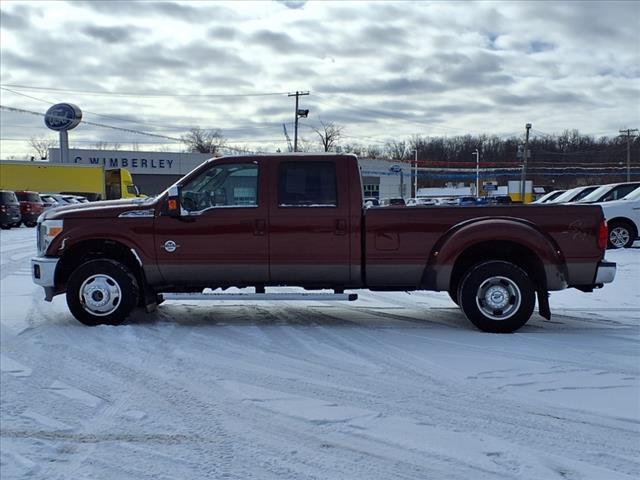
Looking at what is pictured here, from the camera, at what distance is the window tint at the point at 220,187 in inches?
260

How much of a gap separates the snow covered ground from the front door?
65 centimetres

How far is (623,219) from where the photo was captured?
1471 centimetres

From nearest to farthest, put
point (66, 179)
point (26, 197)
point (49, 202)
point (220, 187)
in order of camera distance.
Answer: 1. point (220, 187)
2. point (26, 197)
3. point (49, 202)
4. point (66, 179)

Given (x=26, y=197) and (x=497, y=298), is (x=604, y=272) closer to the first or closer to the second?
(x=497, y=298)

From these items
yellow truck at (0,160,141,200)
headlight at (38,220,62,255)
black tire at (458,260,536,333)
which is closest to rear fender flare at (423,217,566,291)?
black tire at (458,260,536,333)

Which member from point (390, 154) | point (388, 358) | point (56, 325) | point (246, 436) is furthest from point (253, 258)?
point (390, 154)

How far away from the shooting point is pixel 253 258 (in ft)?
21.4

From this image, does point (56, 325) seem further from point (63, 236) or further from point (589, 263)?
point (589, 263)

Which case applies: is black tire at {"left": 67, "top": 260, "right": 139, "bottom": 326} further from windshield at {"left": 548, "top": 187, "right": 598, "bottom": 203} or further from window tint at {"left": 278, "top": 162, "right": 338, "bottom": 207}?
windshield at {"left": 548, "top": 187, "right": 598, "bottom": 203}

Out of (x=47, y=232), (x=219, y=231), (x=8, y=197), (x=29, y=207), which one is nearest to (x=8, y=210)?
(x=8, y=197)

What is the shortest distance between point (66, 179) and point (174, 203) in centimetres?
3646

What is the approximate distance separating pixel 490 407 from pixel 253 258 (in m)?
3.24

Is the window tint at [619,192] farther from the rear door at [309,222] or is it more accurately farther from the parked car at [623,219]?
the rear door at [309,222]

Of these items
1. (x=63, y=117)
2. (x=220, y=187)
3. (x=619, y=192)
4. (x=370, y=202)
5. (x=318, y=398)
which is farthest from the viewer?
(x=63, y=117)
